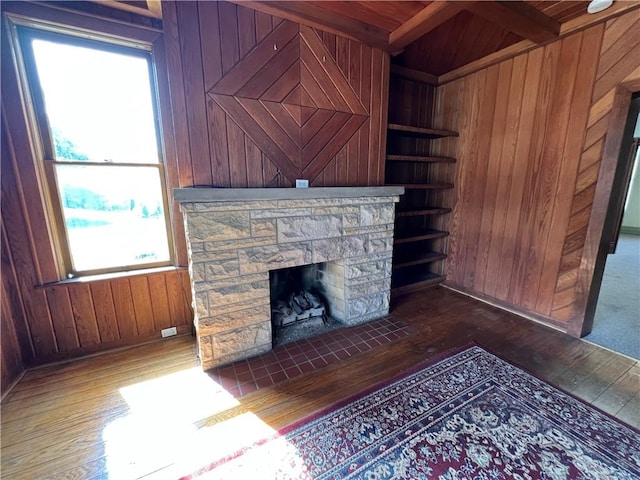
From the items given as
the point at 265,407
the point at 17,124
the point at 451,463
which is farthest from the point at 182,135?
the point at 451,463

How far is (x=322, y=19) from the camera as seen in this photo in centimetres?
200

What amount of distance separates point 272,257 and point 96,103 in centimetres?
173

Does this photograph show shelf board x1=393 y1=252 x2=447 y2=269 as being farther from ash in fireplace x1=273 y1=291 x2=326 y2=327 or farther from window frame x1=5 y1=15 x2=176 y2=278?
window frame x1=5 y1=15 x2=176 y2=278

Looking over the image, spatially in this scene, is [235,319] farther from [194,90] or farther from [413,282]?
[413,282]

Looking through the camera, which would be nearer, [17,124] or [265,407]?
[265,407]

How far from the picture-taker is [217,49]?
180 cm

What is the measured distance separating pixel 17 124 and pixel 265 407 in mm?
2408

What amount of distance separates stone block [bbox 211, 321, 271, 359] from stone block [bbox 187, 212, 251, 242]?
28.2 inches

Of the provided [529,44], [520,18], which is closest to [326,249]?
[520,18]

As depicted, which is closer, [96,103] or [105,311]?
[96,103]

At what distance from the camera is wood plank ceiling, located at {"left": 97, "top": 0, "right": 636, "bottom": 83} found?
186 cm

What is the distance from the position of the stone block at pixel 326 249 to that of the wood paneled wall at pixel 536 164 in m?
1.80

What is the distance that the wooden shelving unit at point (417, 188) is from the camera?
316 cm

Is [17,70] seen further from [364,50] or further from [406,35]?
[406,35]
